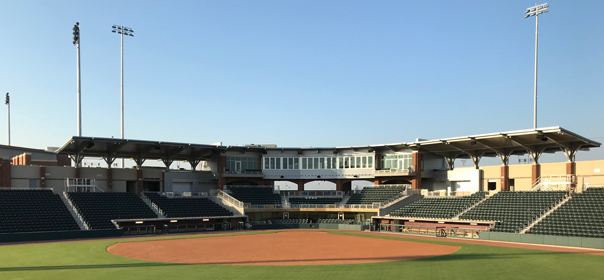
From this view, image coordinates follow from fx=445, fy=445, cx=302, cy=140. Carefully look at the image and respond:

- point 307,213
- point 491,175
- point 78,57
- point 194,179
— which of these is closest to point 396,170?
point 491,175

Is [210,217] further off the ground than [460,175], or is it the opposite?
[460,175]

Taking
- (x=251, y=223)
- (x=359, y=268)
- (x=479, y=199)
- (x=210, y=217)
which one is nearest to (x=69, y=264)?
(x=359, y=268)

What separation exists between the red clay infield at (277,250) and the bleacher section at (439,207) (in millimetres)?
11431

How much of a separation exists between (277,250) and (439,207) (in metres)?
25.7

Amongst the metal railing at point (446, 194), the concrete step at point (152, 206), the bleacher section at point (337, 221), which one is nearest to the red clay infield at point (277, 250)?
the concrete step at point (152, 206)

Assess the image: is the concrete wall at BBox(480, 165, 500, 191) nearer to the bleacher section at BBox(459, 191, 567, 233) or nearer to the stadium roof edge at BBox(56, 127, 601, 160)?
the stadium roof edge at BBox(56, 127, 601, 160)

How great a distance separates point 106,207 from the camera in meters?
52.0

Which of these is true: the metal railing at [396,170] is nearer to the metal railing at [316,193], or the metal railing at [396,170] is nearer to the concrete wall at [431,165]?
the concrete wall at [431,165]

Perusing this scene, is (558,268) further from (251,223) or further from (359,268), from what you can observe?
(251,223)

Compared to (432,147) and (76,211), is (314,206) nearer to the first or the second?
(432,147)

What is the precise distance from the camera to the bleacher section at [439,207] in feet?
166

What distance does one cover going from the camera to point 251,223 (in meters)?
59.1

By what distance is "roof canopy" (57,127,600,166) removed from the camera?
160ft

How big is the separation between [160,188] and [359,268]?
46793 mm
